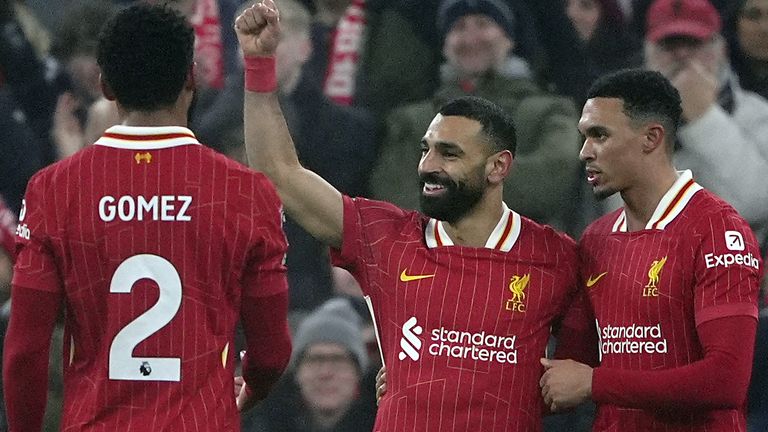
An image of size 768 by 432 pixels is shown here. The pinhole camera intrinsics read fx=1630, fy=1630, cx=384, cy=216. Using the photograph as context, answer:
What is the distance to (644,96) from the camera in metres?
4.73

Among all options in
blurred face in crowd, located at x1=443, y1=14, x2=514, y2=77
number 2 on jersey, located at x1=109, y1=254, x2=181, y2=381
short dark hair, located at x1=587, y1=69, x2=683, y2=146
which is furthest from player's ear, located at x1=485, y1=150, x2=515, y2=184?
blurred face in crowd, located at x1=443, y1=14, x2=514, y2=77

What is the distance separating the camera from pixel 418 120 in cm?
675

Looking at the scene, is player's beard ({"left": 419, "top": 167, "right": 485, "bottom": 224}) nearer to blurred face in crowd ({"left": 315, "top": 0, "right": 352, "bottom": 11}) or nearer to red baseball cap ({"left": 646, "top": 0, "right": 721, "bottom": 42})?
red baseball cap ({"left": 646, "top": 0, "right": 721, "bottom": 42})

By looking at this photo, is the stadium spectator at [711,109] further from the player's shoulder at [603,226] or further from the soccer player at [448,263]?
the soccer player at [448,263]

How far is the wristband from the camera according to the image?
4.54 m

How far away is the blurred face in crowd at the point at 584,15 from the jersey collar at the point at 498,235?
286 cm

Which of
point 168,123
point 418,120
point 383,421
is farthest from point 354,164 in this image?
point 168,123

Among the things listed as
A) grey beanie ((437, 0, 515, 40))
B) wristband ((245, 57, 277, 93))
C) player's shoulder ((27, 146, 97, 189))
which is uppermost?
grey beanie ((437, 0, 515, 40))

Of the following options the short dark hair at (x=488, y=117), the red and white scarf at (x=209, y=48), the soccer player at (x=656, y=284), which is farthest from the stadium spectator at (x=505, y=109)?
the soccer player at (x=656, y=284)

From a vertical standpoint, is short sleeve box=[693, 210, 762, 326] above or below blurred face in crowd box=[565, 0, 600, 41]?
below

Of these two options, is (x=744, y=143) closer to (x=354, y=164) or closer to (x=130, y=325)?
(x=354, y=164)

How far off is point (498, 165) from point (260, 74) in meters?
0.76

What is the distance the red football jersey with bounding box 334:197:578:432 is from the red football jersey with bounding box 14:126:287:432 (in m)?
0.74

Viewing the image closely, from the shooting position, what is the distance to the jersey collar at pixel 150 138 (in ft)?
13.1
